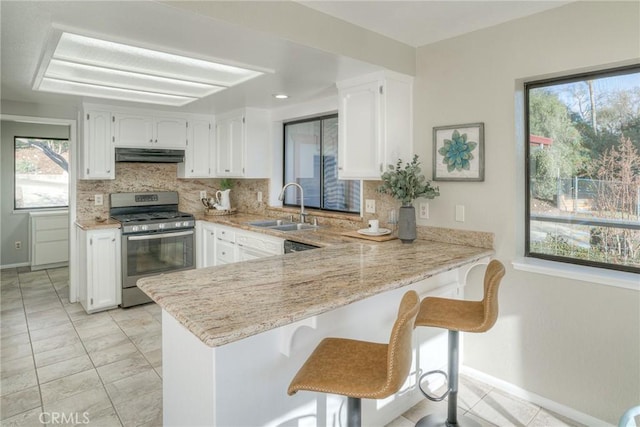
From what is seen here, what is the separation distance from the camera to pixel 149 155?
173 inches

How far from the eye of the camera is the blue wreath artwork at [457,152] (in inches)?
103

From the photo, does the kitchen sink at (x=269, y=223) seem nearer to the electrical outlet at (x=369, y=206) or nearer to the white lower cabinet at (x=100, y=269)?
the electrical outlet at (x=369, y=206)

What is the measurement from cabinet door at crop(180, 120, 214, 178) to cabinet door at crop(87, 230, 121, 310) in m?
1.23

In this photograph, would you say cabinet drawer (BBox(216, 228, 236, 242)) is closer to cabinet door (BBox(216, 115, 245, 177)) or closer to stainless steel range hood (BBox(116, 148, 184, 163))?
cabinet door (BBox(216, 115, 245, 177))

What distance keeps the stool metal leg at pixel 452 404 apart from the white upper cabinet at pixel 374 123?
131 centimetres

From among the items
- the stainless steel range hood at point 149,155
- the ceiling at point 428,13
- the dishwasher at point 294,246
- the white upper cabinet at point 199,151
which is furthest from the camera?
the white upper cabinet at point 199,151

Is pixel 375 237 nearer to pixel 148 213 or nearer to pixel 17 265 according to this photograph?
pixel 148 213

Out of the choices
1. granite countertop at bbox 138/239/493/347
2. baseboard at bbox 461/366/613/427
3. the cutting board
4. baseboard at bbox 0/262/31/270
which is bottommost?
baseboard at bbox 461/366/613/427

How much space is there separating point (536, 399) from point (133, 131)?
4.52 meters

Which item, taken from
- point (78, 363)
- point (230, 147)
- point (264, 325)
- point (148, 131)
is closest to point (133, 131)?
point (148, 131)

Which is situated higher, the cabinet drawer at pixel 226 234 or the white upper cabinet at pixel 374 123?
the white upper cabinet at pixel 374 123

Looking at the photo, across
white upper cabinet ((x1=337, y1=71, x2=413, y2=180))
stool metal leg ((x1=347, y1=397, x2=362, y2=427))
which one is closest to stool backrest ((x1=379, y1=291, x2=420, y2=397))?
stool metal leg ((x1=347, y1=397, x2=362, y2=427))

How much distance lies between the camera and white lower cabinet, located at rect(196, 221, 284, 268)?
3.52 meters

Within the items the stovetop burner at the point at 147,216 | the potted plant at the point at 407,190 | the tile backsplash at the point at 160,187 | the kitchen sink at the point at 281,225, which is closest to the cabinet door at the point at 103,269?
the stovetop burner at the point at 147,216
